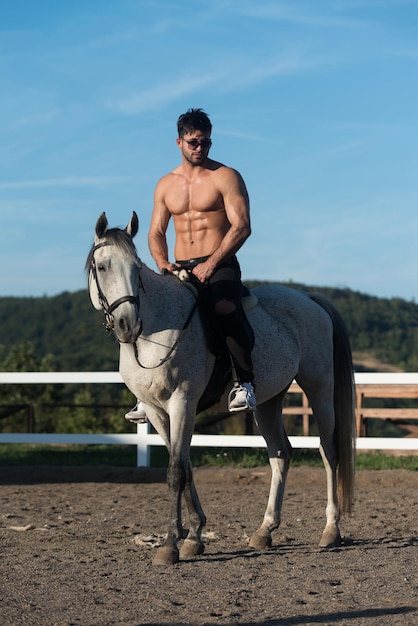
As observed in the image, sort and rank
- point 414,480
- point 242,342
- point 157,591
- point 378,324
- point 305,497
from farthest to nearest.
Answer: point 378,324
point 414,480
point 305,497
point 242,342
point 157,591

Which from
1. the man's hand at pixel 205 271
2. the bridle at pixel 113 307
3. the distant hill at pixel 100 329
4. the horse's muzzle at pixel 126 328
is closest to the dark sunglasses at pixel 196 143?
the man's hand at pixel 205 271

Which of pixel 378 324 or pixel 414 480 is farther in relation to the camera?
pixel 378 324

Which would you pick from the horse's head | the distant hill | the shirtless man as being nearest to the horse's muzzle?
the horse's head

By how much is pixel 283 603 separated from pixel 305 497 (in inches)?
197

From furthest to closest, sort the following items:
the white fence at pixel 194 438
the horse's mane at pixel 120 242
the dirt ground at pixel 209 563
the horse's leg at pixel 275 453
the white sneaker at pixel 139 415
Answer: the white fence at pixel 194 438
the horse's leg at pixel 275 453
the white sneaker at pixel 139 415
the horse's mane at pixel 120 242
the dirt ground at pixel 209 563

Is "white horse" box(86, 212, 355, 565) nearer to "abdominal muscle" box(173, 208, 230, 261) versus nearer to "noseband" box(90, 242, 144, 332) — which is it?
"noseband" box(90, 242, 144, 332)

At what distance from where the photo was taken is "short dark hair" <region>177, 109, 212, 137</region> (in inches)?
256

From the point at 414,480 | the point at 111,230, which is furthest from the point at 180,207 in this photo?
the point at 414,480

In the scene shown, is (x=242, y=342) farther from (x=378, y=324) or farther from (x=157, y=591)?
(x=378, y=324)

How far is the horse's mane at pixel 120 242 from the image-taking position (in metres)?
5.74

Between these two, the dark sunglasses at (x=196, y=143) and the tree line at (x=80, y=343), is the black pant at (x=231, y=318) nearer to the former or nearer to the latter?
the dark sunglasses at (x=196, y=143)

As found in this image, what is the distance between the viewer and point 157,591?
4.98 metres

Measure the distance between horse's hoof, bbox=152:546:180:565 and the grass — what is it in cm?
589

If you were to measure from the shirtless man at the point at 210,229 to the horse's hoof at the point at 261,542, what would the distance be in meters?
1.05
